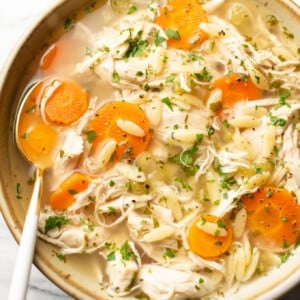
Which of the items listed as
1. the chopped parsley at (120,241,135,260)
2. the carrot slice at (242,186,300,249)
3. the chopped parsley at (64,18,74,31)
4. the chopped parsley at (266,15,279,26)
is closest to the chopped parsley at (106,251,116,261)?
the chopped parsley at (120,241,135,260)

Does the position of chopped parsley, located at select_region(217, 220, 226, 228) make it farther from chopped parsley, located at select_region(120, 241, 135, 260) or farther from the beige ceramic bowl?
chopped parsley, located at select_region(120, 241, 135, 260)

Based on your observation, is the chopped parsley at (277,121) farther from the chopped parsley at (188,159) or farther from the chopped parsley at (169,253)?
the chopped parsley at (169,253)

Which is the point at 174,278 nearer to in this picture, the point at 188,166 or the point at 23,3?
the point at 188,166

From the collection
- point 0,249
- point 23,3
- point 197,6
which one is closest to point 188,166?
point 197,6

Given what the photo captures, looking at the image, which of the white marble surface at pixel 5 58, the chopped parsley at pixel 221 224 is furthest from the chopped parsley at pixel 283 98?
the white marble surface at pixel 5 58

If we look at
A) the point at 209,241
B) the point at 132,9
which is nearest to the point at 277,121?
the point at 209,241
